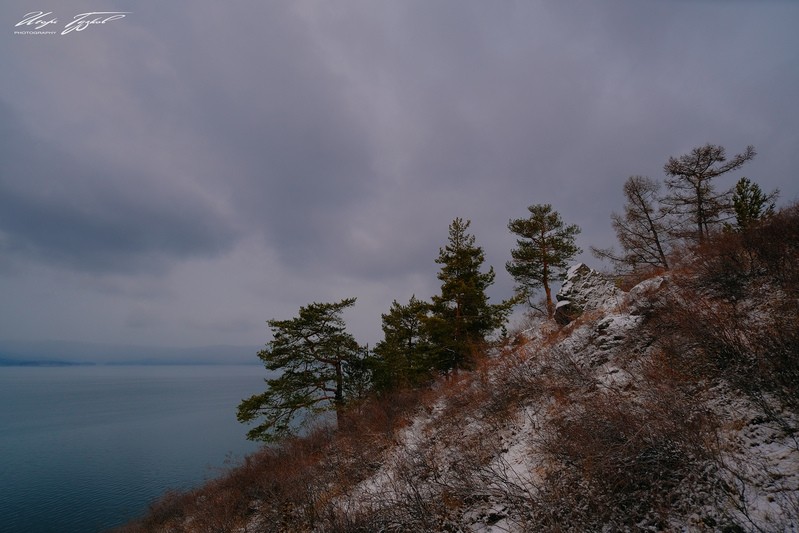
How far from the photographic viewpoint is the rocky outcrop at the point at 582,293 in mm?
13209

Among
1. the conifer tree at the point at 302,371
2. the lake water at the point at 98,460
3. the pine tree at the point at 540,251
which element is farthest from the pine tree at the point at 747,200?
the lake water at the point at 98,460

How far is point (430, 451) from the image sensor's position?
8633mm

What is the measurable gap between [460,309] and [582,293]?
6.82 meters

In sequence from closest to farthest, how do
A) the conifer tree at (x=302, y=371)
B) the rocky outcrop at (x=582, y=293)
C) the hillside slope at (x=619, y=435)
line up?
1. the hillside slope at (x=619, y=435)
2. the rocky outcrop at (x=582, y=293)
3. the conifer tree at (x=302, y=371)

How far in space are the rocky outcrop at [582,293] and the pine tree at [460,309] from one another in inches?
176

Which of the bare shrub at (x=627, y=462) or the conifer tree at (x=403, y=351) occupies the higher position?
the conifer tree at (x=403, y=351)

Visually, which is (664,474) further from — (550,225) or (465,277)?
(550,225)

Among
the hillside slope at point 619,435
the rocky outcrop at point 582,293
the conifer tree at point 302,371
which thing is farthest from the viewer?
the conifer tree at point 302,371

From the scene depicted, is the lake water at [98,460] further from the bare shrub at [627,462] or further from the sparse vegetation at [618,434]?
the bare shrub at [627,462]

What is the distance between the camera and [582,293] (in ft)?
45.7

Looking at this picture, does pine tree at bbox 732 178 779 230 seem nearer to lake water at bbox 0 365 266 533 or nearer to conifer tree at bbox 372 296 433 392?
conifer tree at bbox 372 296 433 392

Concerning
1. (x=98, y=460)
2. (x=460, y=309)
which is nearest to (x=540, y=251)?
(x=460, y=309)

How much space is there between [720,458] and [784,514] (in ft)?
2.70

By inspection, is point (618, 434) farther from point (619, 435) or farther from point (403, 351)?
point (403, 351)
